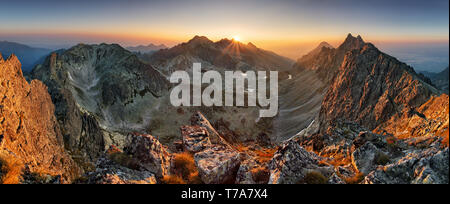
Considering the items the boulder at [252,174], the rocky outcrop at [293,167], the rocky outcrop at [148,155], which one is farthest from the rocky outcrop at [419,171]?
the rocky outcrop at [148,155]

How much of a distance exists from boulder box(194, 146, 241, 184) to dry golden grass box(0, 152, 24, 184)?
1113cm

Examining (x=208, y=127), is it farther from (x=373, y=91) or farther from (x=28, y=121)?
(x=373, y=91)

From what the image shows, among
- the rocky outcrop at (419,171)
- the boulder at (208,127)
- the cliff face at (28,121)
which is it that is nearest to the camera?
the rocky outcrop at (419,171)

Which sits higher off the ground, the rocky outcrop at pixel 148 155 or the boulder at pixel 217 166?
the rocky outcrop at pixel 148 155

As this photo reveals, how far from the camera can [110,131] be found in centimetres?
10838

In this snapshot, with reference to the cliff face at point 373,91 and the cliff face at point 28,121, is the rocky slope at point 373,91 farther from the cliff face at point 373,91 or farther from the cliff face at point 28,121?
the cliff face at point 28,121

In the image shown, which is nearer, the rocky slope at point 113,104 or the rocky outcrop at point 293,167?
the rocky outcrop at point 293,167

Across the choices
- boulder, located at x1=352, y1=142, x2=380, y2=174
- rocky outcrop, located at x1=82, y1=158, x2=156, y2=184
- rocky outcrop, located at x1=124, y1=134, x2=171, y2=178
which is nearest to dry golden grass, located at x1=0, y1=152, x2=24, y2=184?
rocky outcrop, located at x1=82, y1=158, x2=156, y2=184

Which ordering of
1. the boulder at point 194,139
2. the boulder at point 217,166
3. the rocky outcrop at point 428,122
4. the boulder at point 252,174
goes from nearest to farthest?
the boulder at point 217,166 → the boulder at point 252,174 → the boulder at point 194,139 → the rocky outcrop at point 428,122

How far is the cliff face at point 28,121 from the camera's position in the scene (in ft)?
128

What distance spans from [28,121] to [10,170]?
4750 centimetres

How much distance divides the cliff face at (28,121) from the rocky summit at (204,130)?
391mm

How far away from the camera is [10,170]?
48.1 feet
